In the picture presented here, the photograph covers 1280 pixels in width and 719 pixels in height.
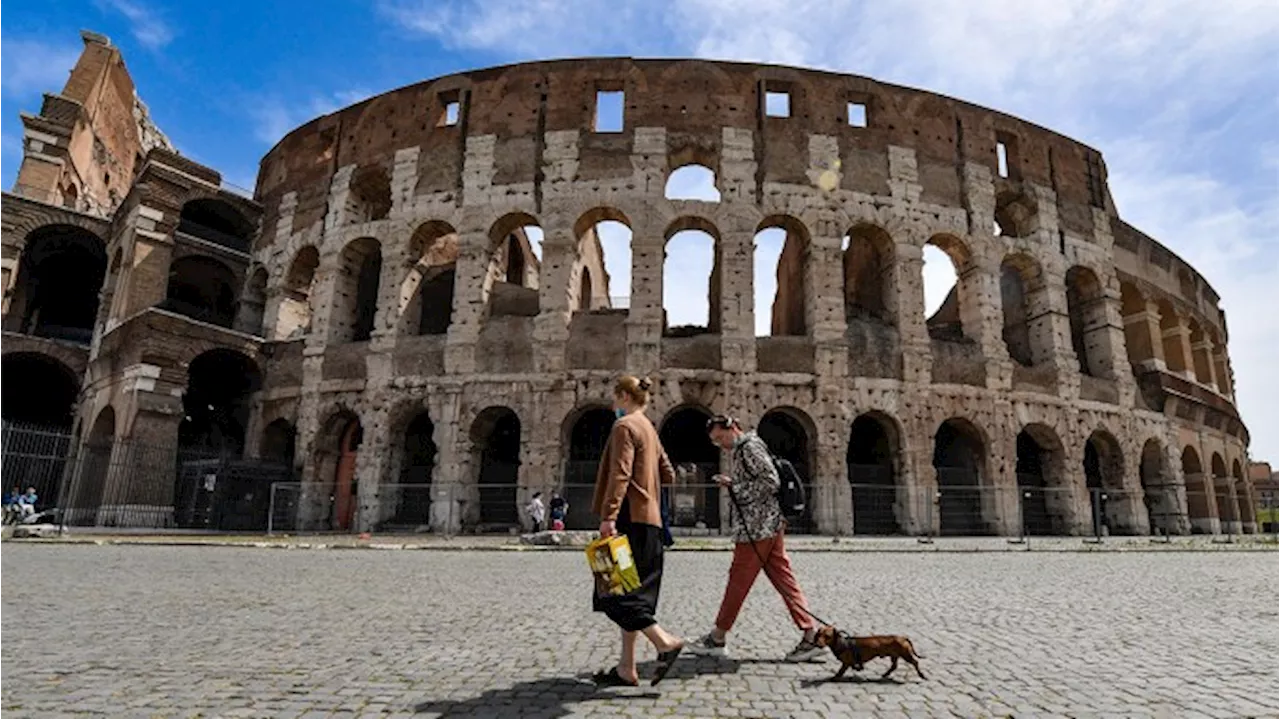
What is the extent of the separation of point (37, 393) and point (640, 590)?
2951 centimetres

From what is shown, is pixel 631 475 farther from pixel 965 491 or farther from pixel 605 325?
pixel 965 491

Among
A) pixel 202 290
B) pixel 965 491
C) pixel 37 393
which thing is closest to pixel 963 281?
pixel 965 491

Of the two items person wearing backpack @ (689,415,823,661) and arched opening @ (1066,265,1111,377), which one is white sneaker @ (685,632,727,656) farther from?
arched opening @ (1066,265,1111,377)

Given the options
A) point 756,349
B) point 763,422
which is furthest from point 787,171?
point 763,422

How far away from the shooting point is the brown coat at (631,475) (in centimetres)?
341

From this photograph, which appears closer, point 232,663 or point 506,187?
point 232,663

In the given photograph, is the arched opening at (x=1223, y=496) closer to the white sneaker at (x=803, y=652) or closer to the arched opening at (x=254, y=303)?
the white sneaker at (x=803, y=652)

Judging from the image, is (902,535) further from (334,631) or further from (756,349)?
(334,631)

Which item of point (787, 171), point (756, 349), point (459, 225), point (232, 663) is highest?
point (787, 171)

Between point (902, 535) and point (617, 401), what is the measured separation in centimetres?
1458

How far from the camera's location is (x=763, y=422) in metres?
19.2

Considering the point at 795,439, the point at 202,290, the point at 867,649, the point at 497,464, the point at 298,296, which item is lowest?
the point at 867,649

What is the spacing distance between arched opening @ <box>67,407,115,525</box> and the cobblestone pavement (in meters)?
12.1

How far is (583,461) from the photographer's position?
17.9 meters
